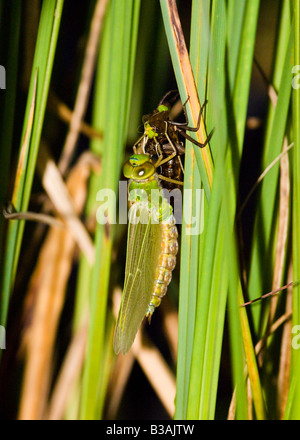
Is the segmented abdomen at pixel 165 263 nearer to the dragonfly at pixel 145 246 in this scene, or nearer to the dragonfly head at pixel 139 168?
the dragonfly at pixel 145 246

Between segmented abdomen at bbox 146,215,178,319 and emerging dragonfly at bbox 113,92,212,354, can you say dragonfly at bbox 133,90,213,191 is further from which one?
segmented abdomen at bbox 146,215,178,319

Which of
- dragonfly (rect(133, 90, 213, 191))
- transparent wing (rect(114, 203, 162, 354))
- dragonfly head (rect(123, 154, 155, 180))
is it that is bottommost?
transparent wing (rect(114, 203, 162, 354))

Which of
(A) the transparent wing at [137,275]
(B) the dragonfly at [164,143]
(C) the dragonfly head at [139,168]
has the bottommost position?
(A) the transparent wing at [137,275]

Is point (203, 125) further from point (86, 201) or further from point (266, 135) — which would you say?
point (86, 201)

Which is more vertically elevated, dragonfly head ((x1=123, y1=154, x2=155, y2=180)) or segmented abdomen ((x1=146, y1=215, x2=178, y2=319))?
dragonfly head ((x1=123, y1=154, x2=155, y2=180))

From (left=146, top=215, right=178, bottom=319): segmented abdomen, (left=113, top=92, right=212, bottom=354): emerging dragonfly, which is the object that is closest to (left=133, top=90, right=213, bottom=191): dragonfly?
(left=113, top=92, right=212, bottom=354): emerging dragonfly

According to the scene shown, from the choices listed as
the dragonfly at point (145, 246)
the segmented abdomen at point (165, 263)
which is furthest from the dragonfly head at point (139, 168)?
the segmented abdomen at point (165, 263)

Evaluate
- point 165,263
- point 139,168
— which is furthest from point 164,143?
point 165,263

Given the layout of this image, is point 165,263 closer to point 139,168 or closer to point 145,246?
point 145,246
